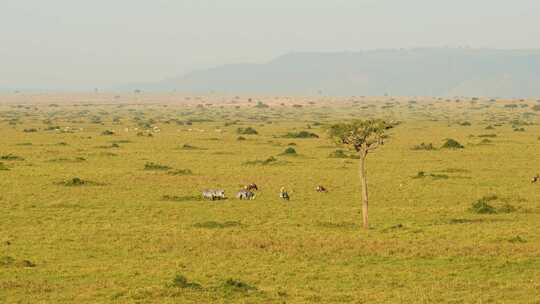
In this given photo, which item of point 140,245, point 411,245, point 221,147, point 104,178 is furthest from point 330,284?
point 221,147

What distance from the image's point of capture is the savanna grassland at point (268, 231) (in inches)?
675

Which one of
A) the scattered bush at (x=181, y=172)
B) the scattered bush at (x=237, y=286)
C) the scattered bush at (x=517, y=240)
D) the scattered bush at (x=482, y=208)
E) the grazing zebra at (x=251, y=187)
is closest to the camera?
the scattered bush at (x=237, y=286)

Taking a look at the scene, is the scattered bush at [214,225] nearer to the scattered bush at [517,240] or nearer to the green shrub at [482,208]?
the scattered bush at [517,240]

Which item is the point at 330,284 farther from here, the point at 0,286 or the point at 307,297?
the point at 0,286

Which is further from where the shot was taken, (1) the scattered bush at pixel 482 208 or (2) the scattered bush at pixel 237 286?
(1) the scattered bush at pixel 482 208

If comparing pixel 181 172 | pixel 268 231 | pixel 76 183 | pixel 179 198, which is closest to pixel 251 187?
pixel 179 198

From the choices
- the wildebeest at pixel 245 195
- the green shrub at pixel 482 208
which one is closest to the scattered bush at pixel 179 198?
the wildebeest at pixel 245 195

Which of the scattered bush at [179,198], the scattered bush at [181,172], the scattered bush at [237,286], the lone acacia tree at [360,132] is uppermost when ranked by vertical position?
the lone acacia tree at [360,132]

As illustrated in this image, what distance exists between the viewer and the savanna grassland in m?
17.1

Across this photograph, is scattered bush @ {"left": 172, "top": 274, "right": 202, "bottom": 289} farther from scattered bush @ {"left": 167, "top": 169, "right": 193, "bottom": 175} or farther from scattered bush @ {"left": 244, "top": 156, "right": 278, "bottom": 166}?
scattered bush @ {"left": 244, "top": 156, "right": 278, "bottom": 166}

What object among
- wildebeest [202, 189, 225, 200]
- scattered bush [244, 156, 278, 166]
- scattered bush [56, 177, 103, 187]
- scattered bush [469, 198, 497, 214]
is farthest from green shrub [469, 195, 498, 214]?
scattered bush [244, 156, 278, 166]

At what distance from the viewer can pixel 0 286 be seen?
1717 cm

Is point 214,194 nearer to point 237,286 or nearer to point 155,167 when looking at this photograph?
point 155,167

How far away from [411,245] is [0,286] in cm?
982
